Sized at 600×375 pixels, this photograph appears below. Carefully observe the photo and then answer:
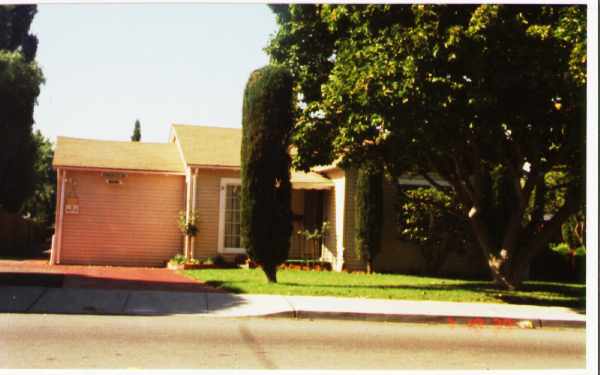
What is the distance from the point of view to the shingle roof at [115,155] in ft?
63.6

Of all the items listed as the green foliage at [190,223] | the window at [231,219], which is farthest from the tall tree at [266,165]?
the window at [231,219]

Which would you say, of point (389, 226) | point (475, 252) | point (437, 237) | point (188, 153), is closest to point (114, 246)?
point (188, 153)

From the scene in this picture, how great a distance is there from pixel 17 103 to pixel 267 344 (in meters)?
21.5

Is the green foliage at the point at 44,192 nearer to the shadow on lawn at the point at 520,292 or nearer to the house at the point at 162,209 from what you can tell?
the house at the point at 162,209

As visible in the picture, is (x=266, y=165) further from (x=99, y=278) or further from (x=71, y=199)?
(x=71, y=199)

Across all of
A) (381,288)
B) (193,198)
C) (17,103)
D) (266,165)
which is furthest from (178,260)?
(17,103)

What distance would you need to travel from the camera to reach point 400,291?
45.0ft

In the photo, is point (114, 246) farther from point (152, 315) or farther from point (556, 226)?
point (556, 226)

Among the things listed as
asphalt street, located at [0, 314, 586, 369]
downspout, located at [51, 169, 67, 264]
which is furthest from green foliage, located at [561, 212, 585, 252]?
downspout, located at [51, 169, 67, 264]

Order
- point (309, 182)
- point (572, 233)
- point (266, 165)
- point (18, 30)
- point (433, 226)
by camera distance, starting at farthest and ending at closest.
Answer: point (18, 30)
point (572, 233)
point (309, 182)
point (433, 226)
point (266, 165)

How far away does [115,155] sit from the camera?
67.4 feet

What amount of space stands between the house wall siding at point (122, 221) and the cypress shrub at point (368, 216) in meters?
5.70

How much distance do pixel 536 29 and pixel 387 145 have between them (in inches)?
165

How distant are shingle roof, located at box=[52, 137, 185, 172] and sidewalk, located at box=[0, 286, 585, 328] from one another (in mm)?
7950
